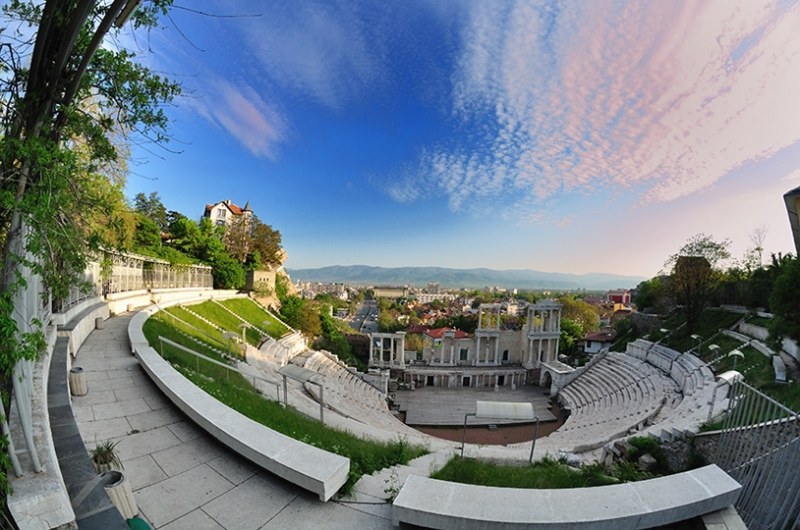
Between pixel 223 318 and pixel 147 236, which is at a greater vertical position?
pixel 147 236

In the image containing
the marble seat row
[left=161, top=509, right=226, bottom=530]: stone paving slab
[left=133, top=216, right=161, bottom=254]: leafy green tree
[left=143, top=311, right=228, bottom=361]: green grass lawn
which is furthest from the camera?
[left=133, top=216, right=161, bottom=254]: leafy green tree

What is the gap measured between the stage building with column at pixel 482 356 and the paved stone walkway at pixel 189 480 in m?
26.6

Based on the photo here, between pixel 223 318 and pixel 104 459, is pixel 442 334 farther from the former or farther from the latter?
pixel 104 459

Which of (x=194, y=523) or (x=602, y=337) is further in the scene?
(x=602, y=337)

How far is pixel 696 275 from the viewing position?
26141mm

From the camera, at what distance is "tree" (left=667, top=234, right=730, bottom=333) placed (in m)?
25.9

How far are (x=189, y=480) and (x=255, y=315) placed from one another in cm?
2605

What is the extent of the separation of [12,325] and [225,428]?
2896 millimetres

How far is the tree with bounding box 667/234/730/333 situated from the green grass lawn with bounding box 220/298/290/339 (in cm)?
3325

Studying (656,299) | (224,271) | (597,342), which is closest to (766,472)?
(224,271)

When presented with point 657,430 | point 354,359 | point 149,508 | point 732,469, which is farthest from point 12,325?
point 354,359

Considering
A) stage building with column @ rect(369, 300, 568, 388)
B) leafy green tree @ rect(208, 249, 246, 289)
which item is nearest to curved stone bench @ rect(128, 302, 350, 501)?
stage building with column @ rect(369, 300, 568, 388)

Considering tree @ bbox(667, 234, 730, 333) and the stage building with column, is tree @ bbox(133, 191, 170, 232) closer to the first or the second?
the stage building with column

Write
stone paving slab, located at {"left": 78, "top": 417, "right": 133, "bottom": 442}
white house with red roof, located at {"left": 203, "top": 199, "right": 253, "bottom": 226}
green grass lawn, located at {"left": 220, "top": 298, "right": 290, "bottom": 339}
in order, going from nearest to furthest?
stone paving slab, located at {"left": 78, "top": 417, "right": 133, "bottom": 442}, green grass lawn, located at {"left": 220, "top": 298, "right": 290, "bottom": 339}, white house with red roof, located at {"left": 203, "top": 199, "right": 253, "bottom": 226}
